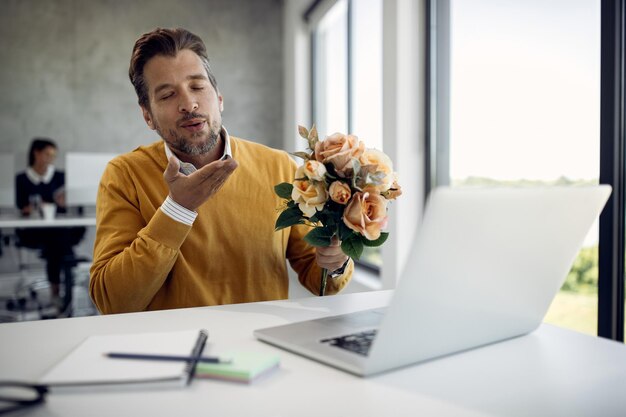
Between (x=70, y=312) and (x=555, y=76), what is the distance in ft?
10.9

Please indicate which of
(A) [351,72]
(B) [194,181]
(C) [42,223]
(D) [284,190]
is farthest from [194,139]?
(C) [42,223]

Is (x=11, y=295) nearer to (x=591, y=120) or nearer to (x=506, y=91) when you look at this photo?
(x=506, y=91)

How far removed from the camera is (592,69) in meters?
1.77

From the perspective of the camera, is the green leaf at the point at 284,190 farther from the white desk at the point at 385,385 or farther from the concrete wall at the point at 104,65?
the concrete wall at the point at 104,65

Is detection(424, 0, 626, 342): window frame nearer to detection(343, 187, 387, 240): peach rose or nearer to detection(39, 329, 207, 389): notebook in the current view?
detection(343, 187, 387, 240): peach rose

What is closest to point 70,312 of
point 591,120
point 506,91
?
point 506,91

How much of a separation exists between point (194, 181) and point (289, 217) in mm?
222

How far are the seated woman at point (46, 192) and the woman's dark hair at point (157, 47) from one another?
2.86m

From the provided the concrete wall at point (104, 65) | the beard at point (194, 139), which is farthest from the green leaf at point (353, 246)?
the concrete wall at point (104, 65)

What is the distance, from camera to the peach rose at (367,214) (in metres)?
0.89

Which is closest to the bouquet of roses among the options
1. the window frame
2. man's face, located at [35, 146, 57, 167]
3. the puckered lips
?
the puckered lips

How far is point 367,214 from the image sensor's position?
900 mm

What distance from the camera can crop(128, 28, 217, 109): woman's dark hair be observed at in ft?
4.52

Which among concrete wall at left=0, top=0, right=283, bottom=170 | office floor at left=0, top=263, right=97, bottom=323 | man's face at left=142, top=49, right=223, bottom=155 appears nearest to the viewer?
man's face at left=142, top=49, right=223, bottom=155
